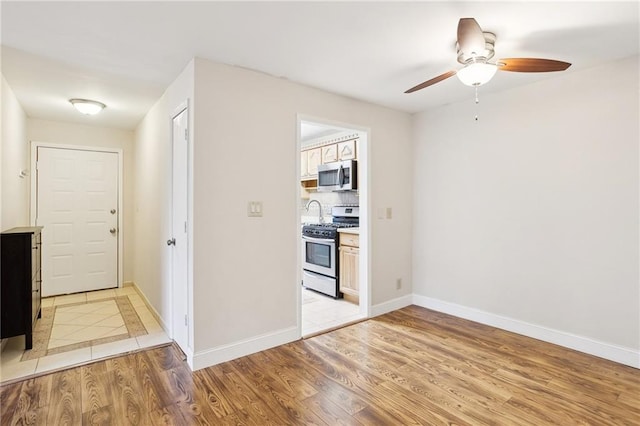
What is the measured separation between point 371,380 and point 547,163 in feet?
8.12

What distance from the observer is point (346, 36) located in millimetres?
2211

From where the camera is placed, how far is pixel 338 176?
15.1ft

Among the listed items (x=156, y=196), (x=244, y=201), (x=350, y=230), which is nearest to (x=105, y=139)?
(x=156, y=196)

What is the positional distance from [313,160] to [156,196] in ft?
8.11

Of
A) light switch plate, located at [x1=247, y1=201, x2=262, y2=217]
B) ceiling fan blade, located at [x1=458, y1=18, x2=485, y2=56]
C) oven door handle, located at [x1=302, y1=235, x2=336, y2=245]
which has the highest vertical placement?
ceiling fan blade, located at [x1=458, y1=18, x2=485, y2=56]

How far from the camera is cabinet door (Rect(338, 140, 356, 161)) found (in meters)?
4.51

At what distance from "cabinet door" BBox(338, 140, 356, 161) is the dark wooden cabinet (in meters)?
3.49

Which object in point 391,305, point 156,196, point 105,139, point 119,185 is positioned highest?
point 105,139

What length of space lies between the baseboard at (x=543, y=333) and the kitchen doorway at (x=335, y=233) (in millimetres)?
950

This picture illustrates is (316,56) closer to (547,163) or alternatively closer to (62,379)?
(547,163)

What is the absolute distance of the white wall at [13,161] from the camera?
→ 9.96 ft

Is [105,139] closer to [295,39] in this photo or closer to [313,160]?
Answer: [313,160]

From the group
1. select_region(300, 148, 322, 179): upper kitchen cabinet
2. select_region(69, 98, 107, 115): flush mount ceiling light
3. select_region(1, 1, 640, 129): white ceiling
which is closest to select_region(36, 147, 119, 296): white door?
select_region(69, 98, 107, 115): flush mount ceiling light

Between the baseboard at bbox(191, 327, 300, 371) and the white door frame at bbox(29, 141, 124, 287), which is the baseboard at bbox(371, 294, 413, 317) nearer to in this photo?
the baseboard at bbox(191, 327, 300, 371)
